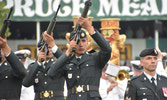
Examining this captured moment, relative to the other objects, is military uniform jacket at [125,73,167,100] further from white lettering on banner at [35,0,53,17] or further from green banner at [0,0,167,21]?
white lettering on banner at [35,0,53,17]

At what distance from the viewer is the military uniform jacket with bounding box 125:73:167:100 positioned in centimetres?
949

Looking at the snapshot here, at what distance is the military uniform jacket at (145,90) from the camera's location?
9492mm

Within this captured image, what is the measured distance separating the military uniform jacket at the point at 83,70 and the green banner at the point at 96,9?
13.2 metres

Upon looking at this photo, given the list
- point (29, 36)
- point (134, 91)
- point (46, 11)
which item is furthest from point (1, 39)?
point (29, 36)

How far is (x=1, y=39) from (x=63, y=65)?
3.50 ft

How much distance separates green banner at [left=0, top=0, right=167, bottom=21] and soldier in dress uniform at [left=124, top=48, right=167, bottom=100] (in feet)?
42.1

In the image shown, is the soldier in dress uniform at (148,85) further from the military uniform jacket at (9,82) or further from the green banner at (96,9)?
the green banner at (96,9)

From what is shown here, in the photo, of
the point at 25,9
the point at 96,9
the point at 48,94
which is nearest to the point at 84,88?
the point at 48,94

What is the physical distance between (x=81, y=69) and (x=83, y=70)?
0.21ft

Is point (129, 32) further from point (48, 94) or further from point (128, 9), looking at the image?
point (48, 94)

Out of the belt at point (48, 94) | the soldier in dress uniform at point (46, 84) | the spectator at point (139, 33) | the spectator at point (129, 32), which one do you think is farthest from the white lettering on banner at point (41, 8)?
the belt at point (48, 94)

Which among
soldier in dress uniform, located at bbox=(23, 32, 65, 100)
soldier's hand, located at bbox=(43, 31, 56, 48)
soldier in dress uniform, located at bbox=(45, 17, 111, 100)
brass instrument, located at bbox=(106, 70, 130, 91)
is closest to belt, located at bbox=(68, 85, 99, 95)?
soldier in dress uniform, located at bbox=(45, 17, 111, 100)

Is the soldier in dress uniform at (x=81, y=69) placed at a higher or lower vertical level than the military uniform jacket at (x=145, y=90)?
higher

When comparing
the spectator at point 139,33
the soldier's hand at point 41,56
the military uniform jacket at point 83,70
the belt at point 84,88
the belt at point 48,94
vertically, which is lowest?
the belt at point 48,94
